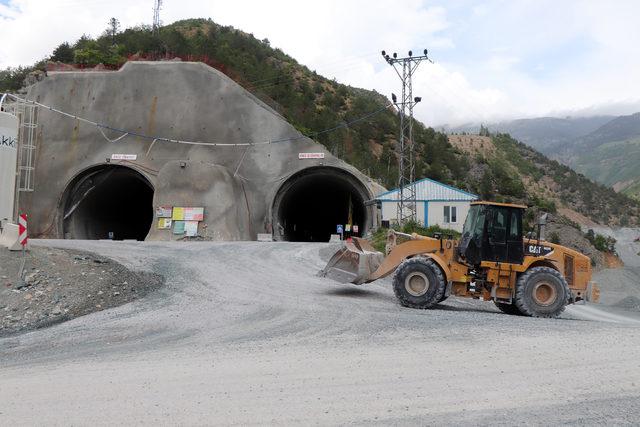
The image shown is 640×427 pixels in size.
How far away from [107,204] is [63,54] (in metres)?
17.2

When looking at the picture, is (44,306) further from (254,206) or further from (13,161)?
(254,206)

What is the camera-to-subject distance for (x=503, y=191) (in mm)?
58656

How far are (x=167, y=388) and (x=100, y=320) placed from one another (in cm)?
495

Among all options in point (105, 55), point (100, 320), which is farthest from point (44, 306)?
point (105, 55)

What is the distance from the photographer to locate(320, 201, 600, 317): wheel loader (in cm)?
1062

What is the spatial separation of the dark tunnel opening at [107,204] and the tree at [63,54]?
1517 centimetres

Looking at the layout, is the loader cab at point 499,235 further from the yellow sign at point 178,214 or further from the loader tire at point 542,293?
the yellow sign at point 178,214

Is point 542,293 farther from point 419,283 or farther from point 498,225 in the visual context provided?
point 419,283

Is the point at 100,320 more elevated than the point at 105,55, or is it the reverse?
the point at 105,55

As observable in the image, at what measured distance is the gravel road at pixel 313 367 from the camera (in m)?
4.88

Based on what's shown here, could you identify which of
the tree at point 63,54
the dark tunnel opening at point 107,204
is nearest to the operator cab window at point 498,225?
the dark tunnel opening at point 107,204

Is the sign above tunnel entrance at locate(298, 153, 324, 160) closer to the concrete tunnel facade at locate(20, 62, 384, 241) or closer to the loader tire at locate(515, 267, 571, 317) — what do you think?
the concrete tunnel facade at locate(20, 62, 384, 241)

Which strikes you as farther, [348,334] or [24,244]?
[24,244]

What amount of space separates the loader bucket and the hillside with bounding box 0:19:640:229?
25976 millimetres
